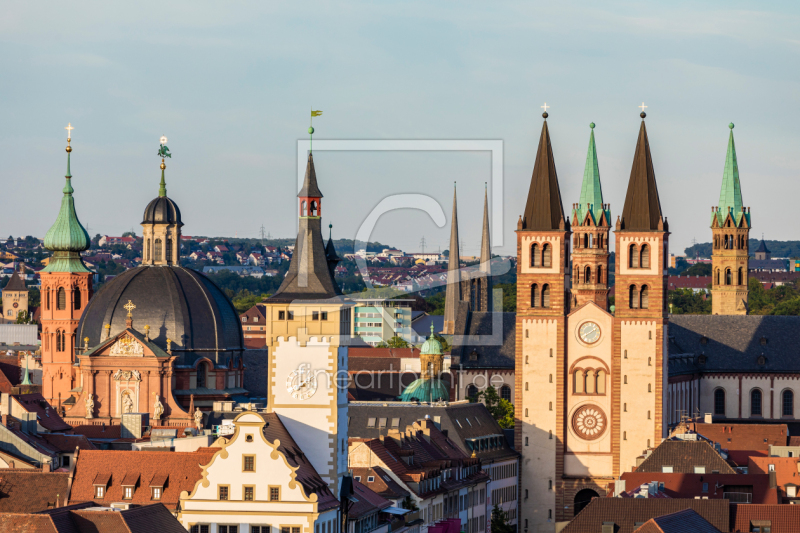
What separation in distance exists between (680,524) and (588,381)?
191 ft

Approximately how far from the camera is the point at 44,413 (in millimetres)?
127562

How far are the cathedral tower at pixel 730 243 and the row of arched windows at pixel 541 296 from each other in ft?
135

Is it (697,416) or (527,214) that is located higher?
(527,214)

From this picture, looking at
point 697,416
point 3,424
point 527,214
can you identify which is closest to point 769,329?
point 697,416

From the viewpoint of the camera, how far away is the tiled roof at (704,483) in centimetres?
9969

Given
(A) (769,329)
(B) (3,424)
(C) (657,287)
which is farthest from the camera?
(A) (769,329)

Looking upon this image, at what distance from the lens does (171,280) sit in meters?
142

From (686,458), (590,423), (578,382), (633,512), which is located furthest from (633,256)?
(633,512)

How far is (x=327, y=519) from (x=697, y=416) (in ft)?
225

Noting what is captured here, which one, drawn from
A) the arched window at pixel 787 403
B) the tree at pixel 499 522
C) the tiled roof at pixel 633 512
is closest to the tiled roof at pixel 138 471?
the tiled roof at pixel 633 512

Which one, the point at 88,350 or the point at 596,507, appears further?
the point at 88,350

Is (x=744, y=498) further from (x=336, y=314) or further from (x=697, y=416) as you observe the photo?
(x=697, y=416)

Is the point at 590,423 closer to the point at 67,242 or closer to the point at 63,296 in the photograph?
the point at 63,296

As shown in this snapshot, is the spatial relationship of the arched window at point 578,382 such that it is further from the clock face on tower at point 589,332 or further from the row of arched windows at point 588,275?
the row of arched windows at point 588,275
